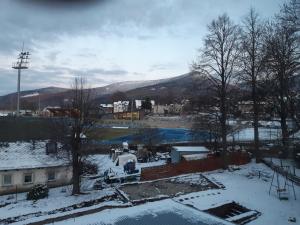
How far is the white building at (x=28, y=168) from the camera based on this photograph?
81.1 feet

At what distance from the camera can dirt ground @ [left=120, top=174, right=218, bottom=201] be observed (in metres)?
20.9

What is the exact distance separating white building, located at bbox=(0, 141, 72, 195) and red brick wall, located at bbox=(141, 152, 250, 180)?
6300 mm

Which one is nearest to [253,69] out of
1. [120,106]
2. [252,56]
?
[252,56]

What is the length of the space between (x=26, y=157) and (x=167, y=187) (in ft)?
36.8

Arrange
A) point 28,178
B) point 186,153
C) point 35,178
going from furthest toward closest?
point 186,153
point 35,178
point 28,178

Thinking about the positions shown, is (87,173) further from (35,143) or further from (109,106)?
(109,106)

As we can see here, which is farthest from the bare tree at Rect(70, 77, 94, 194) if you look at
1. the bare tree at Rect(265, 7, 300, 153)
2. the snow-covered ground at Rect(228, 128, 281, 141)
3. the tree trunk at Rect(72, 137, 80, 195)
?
the snow-covered ground at Rect(228, 128, 281, 141)

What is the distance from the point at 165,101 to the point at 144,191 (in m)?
121

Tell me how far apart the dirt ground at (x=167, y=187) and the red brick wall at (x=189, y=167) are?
122 centimetres

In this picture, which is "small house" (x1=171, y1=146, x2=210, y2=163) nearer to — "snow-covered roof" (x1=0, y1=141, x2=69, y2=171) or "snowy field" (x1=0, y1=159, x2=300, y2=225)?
"snowy field" (x1=0, y1=159, x2=300, y2=225)

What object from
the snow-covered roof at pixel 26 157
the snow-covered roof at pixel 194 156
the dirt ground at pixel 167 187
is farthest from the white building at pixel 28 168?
the snow-covered roof at pixel 194 156

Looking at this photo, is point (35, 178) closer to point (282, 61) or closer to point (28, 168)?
point (28, 168)

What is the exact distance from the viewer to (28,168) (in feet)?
82.5

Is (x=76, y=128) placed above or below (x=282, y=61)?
below
